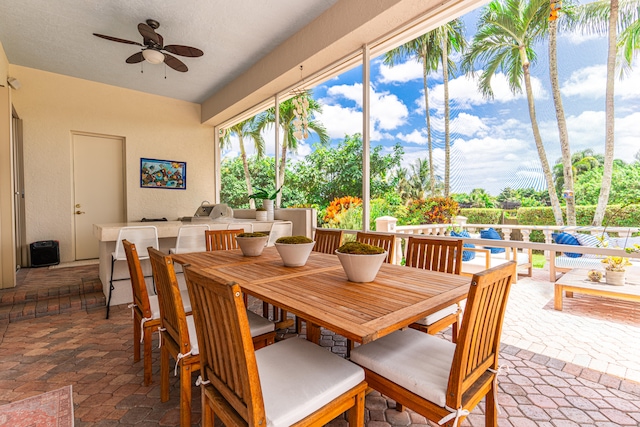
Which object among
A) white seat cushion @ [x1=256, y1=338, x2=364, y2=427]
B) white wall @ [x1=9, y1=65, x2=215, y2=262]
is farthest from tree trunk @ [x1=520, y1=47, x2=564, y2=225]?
white wall @ [x1=9, y1=65, x2=215, y2=262]

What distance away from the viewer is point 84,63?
14.6 ft

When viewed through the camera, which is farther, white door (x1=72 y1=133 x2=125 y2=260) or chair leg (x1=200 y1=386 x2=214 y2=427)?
white door (x1=72 y1=133 x2=125 y2=260)

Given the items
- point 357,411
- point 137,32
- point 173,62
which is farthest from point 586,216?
→ point 137,32

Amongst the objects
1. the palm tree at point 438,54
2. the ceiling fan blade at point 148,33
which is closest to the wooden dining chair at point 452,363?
the palm tree at point 438,54

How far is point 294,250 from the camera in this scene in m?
1.81

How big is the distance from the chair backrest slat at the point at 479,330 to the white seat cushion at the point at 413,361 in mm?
69

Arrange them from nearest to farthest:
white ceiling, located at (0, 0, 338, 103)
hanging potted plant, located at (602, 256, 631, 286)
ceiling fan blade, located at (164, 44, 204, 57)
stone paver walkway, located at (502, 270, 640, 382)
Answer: stone paver walkway, located at (502, 270, 640, 382), hanging potted plant, located at (602, 256, 631, 286), white ceiling, located at (0, 0, 338, 103), ceiling fan blade, located at (164, 44, 204, 57)

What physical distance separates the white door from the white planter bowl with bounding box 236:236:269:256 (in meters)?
4.38

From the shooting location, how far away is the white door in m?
5.05

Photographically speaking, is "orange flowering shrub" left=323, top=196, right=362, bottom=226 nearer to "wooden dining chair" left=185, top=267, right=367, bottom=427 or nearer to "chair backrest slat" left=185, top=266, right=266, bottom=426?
"wooden dining chair" left=185, top=267, right=367, bottom=427

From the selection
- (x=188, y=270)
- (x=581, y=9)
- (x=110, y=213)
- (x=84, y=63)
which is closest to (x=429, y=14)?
(x=581, y=9)

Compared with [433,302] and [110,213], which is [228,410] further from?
[110,213]

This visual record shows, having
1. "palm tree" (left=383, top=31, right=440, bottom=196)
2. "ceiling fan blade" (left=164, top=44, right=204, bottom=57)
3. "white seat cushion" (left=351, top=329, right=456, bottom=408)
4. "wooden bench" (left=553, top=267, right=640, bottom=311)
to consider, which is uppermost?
"ceiling fan blade" (left=164, top=44, right=204, bottom=57)

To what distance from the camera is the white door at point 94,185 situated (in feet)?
16.6
